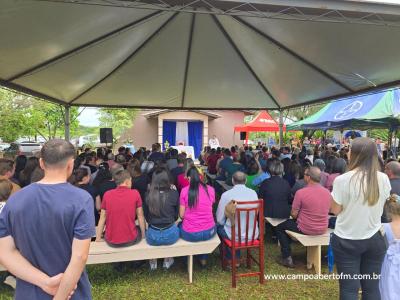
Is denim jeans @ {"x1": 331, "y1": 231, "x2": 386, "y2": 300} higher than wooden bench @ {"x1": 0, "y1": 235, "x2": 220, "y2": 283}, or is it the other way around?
denim jeans @ {"x1": 331, "y1": 231, "x2": 386, "y2": 300}

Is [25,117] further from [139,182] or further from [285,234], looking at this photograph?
[285,234]

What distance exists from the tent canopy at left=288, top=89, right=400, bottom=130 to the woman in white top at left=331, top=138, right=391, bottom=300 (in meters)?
5.80

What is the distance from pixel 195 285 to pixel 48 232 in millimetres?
2416

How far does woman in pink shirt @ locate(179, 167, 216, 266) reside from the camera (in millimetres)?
3393

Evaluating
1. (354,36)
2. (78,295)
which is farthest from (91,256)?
(354,36)

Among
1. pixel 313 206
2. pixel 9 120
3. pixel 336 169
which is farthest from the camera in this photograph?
pixel 9 120

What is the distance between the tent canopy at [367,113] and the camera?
6883mm

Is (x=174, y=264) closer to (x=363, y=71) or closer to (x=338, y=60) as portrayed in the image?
(x=338, y=60)

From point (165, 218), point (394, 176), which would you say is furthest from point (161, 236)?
point (394, 176)

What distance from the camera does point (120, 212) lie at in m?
3.14

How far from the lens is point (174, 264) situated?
3.85 metres

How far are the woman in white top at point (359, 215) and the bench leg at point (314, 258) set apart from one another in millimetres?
1490

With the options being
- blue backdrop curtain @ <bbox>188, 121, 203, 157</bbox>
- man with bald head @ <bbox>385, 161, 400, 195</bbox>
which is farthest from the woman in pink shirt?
blue backdrop curtain @ <bbox>188, 121, 203, 157</bbox>

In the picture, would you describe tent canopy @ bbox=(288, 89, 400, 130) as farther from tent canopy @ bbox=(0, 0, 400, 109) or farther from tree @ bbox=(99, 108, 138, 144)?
tree @ bbox=(99, 108, 138, 144)
